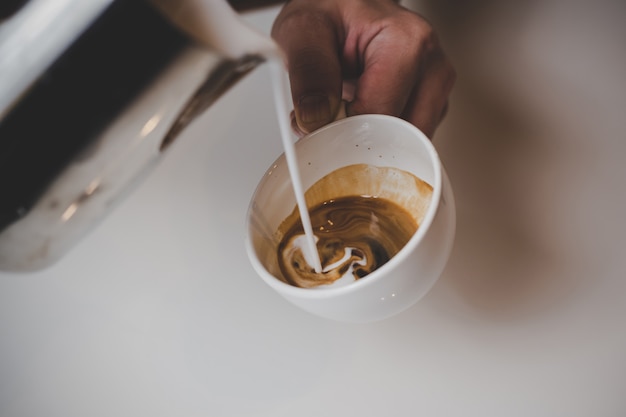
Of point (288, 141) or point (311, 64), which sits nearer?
point (288, 141)

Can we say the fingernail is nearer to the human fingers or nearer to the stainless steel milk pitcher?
the human fingers

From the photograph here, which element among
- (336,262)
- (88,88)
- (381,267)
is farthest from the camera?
(336,262)

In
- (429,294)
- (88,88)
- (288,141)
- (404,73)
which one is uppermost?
(88,88)

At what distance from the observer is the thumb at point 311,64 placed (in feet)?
1.69

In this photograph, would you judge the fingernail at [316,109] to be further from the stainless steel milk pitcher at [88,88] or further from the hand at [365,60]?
the stainless steel milk pitcher at [88,88]

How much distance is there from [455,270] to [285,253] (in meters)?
0.16

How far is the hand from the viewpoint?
54 cm

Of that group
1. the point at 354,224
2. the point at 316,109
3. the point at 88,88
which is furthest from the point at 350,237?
the point at 88,88

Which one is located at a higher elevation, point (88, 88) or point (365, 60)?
point (88, 88)

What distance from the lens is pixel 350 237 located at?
1.71ft

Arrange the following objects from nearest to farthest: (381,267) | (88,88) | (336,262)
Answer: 1. (88,88)
2. (381,267)
3. (336,262)

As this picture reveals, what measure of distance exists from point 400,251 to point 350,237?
4.9 inches

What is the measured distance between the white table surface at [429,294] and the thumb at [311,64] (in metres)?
0.13

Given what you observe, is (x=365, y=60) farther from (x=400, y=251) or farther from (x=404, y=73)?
(x=400, y=251)
